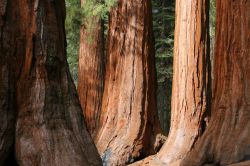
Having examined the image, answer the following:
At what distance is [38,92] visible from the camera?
5020mm

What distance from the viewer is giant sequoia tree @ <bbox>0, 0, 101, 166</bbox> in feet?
16.1

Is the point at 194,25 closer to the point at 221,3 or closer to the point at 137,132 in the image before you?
the point at 137,132

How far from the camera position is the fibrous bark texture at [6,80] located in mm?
4926

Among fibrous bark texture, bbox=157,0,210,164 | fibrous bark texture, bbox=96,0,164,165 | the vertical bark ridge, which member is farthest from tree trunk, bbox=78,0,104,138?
the vertical bark ridge

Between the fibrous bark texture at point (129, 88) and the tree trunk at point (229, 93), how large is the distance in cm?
374

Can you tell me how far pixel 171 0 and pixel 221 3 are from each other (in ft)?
50.2

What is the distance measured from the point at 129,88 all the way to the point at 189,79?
4.04 ft

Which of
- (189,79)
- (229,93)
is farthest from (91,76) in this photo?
(229,93)

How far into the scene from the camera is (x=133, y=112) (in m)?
10.2

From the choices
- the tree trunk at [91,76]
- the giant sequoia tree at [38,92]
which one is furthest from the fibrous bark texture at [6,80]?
the tree trunk at [91,76]

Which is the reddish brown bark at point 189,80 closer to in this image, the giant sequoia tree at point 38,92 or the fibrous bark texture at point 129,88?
the fibrous bark texture at point 129,88

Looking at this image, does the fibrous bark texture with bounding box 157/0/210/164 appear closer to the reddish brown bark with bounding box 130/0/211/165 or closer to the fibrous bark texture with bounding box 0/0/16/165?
the reddish brown bark with bounding box 130/0/211/165

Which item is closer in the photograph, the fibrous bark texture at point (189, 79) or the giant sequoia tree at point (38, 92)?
the giant sequoia tree at point (38, 92)

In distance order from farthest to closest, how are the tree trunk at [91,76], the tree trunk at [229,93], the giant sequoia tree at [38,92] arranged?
1. the tree trunk at [91,76]
2. the tree trunk at [229,93]
3. the giant sequoia tree at [38,92]
